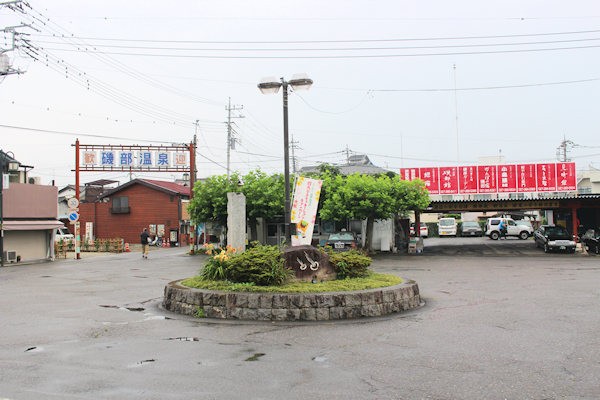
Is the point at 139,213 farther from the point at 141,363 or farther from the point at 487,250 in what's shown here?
the point at 141,363

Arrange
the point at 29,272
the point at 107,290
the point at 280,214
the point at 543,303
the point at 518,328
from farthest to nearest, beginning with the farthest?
the point at 280,214 < the point at 29,272 < the point at 107,290 < the point at 543,303 < the point at 518,328

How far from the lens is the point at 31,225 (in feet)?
90.5

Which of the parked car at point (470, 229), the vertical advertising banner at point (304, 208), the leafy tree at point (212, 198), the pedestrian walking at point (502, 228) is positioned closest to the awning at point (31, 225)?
Result: the leafy tree at point (212, 198)

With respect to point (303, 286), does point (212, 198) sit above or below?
above

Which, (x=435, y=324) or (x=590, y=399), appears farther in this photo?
(x=435, y=324)

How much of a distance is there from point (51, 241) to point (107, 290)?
17.2 metres

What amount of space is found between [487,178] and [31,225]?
2645 centimetres

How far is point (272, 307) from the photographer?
9.95 meters

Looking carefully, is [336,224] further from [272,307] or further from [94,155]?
[272,307]

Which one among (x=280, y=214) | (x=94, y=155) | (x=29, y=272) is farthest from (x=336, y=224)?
(x=29, y=272)

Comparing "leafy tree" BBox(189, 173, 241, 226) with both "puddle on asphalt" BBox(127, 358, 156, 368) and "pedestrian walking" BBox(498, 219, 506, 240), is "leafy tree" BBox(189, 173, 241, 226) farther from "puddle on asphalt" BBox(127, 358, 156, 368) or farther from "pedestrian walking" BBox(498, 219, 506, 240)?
"pedestrian walking" BBox(498, 219, 506, 240)

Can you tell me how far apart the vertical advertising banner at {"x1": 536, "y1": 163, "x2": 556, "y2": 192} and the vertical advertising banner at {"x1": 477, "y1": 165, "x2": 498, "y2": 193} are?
2.44 meters

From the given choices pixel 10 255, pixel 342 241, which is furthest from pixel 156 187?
pixel 342 241

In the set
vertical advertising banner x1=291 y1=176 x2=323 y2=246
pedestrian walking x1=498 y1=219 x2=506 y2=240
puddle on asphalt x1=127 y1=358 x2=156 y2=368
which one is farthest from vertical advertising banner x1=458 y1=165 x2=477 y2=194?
puddle on asphalt x1=127 y1=358 x2=156 y2=368
